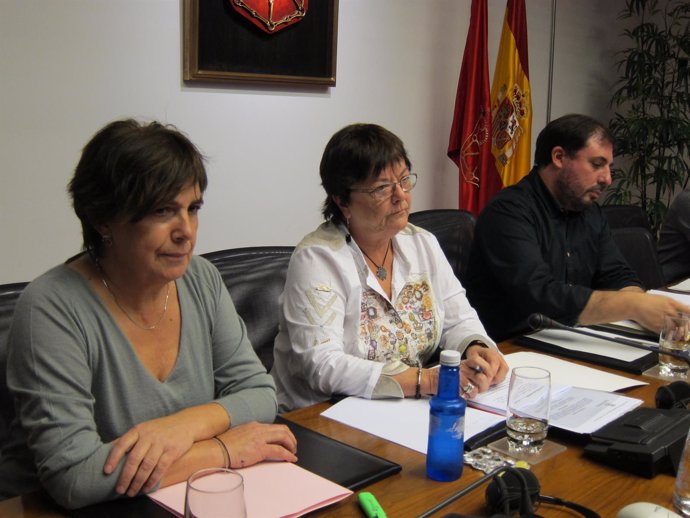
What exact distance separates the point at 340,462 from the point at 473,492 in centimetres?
23

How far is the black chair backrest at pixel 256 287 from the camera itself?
6.41ft

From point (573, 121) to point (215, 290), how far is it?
64.2 inches

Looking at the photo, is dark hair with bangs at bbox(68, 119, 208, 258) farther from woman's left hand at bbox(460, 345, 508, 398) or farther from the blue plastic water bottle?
woman's left hand at bbox(460, 345, 508, 398)

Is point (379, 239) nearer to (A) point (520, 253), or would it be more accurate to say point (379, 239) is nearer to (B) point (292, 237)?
(A) point (520, 253)

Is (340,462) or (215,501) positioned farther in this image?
(340,462)

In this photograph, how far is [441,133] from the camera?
4.06 metres

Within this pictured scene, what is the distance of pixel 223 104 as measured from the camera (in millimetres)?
3096

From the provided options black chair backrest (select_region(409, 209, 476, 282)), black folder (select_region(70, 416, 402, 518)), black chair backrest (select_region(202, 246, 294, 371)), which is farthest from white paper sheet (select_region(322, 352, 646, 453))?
black chair backrest (select_region(409, 209, 476, 282))

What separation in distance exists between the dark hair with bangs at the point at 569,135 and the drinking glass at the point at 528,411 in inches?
58.8

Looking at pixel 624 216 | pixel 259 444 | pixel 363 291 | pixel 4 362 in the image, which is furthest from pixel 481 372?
pixel 624 216

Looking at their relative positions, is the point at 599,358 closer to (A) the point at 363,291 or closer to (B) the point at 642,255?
(A) the point at 363,291

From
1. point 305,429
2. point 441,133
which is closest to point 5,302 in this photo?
point 305,429

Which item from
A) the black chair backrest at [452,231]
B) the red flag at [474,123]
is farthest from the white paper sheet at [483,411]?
the red flag at [474,123]

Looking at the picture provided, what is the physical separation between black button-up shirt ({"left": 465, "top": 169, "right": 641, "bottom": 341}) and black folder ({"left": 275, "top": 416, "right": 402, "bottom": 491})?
115 cm
